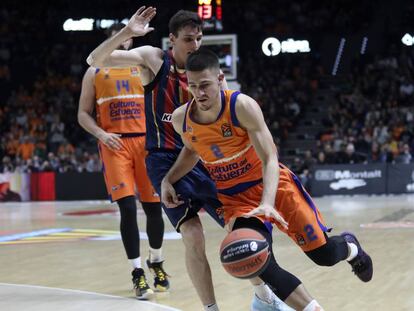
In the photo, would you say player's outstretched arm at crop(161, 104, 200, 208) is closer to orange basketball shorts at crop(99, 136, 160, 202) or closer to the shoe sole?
the shoe sole

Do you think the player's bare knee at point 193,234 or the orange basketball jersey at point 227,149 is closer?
the orange basketball jersey at point 227,149

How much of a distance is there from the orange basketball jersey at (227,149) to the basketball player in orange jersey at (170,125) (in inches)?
12.1

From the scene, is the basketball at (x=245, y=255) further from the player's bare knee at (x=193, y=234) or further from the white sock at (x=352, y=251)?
the white sock at (x=352, y=251)

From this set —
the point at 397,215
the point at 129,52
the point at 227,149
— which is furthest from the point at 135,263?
the point at 397,215

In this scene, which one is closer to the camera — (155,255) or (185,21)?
(185,21)

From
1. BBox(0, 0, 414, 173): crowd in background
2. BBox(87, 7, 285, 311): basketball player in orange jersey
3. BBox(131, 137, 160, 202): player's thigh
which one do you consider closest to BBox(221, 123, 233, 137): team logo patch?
BBox(87, 7, 285, 311): basketball player in orange jersey

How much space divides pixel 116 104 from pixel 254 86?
58.3 ft

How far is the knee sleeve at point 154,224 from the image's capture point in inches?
239

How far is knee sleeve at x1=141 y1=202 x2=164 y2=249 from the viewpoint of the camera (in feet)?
19.9

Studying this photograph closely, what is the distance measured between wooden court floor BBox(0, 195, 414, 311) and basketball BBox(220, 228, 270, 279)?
1.40 meters

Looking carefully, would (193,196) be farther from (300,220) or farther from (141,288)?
(141,288)

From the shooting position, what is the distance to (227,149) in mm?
4227

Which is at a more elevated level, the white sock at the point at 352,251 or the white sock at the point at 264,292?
the white sock at the point at 352,251

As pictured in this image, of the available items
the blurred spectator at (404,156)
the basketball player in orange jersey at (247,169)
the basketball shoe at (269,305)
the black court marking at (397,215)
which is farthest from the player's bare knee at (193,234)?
the blurred spectator at (404,156)
